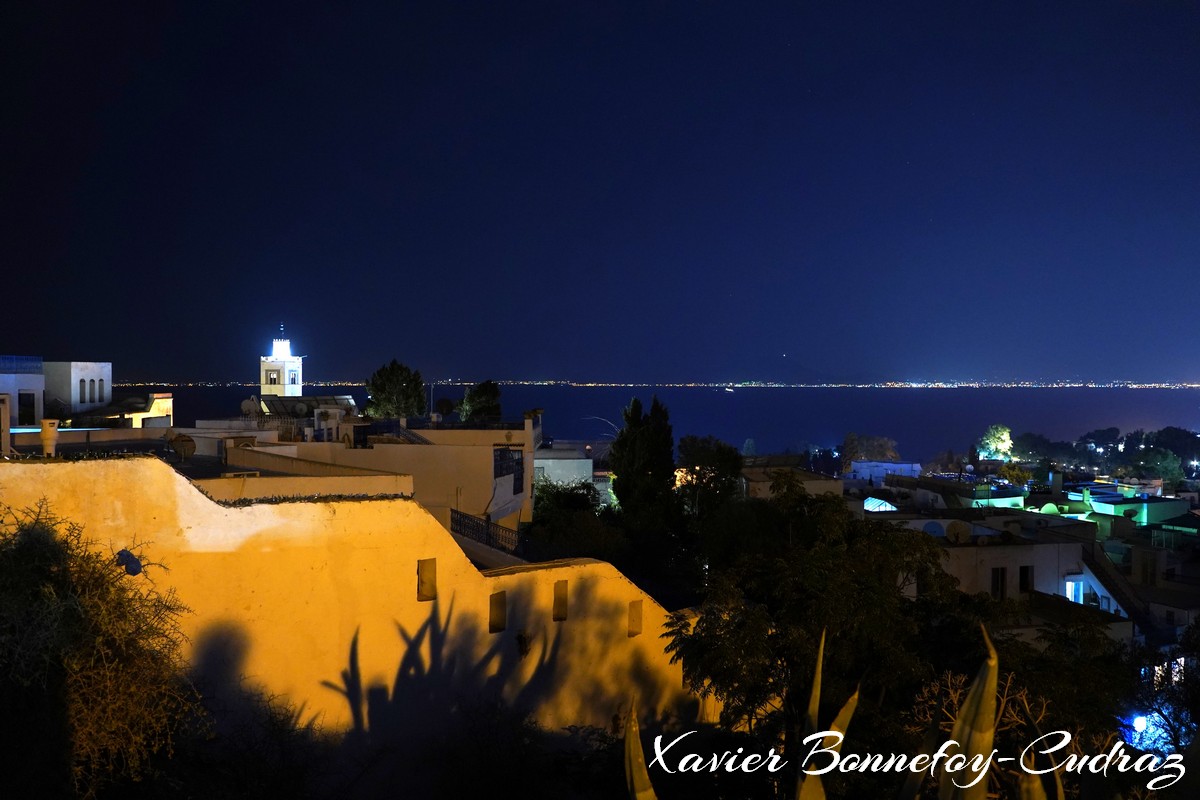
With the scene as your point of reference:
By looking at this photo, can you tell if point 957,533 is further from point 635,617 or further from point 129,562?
point 129,562

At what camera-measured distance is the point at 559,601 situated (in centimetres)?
1235

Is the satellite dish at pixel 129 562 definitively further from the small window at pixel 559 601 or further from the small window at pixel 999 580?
the small window at pixel 999 580

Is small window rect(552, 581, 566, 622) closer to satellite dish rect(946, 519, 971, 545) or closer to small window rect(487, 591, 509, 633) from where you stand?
small window rect(487, 591, 509, 633)

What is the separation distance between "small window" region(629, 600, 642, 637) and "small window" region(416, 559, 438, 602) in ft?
11.7

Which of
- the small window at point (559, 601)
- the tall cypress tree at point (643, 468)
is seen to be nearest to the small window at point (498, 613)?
the small window at point (559, 601)

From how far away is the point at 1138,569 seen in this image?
83.6ft

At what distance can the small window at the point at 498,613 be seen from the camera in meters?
11.6

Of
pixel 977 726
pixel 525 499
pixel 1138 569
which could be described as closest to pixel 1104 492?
pixel 1138 569

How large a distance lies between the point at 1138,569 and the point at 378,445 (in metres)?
23.6

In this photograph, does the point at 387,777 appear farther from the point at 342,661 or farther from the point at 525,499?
the point at 525,499

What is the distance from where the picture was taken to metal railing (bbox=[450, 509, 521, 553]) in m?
15.6

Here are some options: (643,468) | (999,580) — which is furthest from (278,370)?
(999,580)

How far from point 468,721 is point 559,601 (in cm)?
216

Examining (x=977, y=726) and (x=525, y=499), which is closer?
(x=977, y=726)
